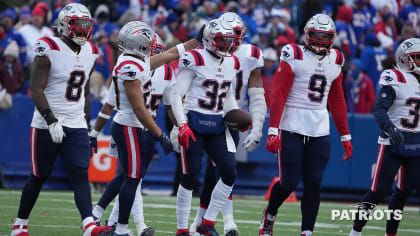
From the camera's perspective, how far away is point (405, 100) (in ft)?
Answer: 22.0

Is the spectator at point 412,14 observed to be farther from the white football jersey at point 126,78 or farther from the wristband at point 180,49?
the white football jersey at point 126,78

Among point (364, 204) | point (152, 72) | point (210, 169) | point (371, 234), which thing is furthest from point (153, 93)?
point (371, 234)

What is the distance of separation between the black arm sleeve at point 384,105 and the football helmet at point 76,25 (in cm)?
248

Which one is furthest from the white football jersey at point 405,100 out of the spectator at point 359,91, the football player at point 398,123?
the spectator at point 359,91

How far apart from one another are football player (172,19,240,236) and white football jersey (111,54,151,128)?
0.32 meters

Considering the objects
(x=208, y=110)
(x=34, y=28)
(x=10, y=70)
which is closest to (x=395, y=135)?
(x=208, y=110)

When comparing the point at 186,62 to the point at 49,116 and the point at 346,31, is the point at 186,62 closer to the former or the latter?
the point at 49,116

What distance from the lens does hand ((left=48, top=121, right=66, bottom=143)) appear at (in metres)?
5.84

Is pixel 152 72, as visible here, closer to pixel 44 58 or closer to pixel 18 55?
pixel 44 58

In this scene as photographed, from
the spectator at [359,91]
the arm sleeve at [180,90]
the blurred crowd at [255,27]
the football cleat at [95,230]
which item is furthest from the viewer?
the spectator at [359,91]

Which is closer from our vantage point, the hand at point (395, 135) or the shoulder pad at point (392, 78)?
the hand at point (395, 135)

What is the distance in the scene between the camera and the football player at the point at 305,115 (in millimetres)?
6316

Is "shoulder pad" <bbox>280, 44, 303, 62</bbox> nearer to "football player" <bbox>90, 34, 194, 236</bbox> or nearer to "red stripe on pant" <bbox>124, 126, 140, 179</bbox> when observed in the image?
"football player" <bbox>90, 34, 194, 236</bbox>

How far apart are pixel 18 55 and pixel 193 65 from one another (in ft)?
20.2
